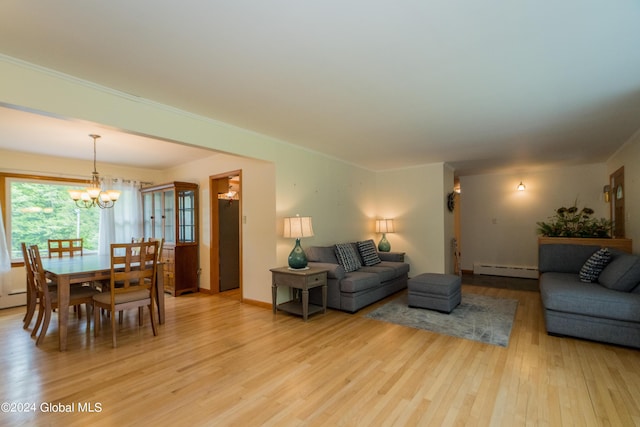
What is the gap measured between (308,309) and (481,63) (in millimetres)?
3298

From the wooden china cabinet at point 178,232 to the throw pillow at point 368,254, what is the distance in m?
3.10

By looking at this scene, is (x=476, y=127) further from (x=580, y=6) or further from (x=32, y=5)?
(x=32, y=5)

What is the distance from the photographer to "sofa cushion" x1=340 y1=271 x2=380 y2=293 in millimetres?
4113

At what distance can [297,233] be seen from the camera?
415 centimetres

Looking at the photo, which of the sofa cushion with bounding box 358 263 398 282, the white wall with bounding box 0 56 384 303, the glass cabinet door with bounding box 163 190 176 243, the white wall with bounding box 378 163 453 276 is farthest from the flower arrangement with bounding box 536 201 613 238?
the glass cabinet door with bounding box 163 190 176 243

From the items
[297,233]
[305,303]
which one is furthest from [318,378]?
[297,233]

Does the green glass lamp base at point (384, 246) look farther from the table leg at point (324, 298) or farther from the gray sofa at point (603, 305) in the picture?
the gray sofa at point (603, 305)

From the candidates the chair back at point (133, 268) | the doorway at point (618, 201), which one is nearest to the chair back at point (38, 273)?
the chair back at point (133, 268)

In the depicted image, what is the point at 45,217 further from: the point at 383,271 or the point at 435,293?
the point at 435,293

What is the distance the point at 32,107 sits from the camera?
7.57ft

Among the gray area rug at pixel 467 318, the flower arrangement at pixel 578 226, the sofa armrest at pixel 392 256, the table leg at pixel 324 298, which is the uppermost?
the flower arrangement at pixel 578 226

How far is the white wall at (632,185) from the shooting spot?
4086mm

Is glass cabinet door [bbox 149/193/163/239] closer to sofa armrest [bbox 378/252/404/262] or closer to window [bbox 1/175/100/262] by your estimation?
window [bbox 1/175/100/262]

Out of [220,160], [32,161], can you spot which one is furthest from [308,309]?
[32,161]
